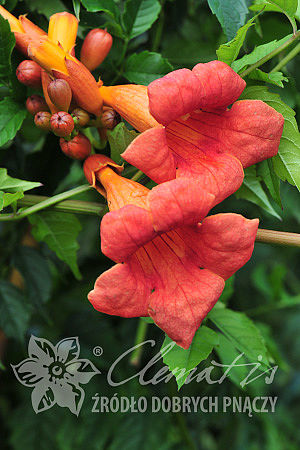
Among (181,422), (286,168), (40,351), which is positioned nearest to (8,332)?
(40,351)

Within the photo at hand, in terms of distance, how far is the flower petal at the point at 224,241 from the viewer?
1087 mm

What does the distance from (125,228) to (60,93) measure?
1.47ft

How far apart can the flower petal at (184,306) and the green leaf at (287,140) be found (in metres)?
0.39

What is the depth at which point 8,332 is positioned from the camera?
1879 millimetres

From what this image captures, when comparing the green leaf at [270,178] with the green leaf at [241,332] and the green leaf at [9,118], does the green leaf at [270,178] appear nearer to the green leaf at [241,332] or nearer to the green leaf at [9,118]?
the green leaf at [241,332]

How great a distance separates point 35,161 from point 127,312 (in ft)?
2.99

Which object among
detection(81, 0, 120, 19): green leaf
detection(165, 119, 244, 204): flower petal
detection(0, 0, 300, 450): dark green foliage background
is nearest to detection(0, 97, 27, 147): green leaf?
detection(0, 0, 300, 450): dark green foliage background

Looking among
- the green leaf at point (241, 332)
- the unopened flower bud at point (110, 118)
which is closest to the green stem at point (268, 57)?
the unopened flower bud at point (110, 118)

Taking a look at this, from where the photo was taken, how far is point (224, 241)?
1101 millimetres

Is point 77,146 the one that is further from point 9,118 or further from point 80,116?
point 9,118

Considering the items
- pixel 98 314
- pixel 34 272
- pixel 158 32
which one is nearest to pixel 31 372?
pixel 34 272

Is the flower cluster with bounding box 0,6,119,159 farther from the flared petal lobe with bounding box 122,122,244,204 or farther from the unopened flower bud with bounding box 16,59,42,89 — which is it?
the flared petal lobe with bounding box 122,122,244,204

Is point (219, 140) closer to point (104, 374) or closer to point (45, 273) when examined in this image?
point (45, 273)

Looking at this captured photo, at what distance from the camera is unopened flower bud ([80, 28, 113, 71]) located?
4.51 feet
